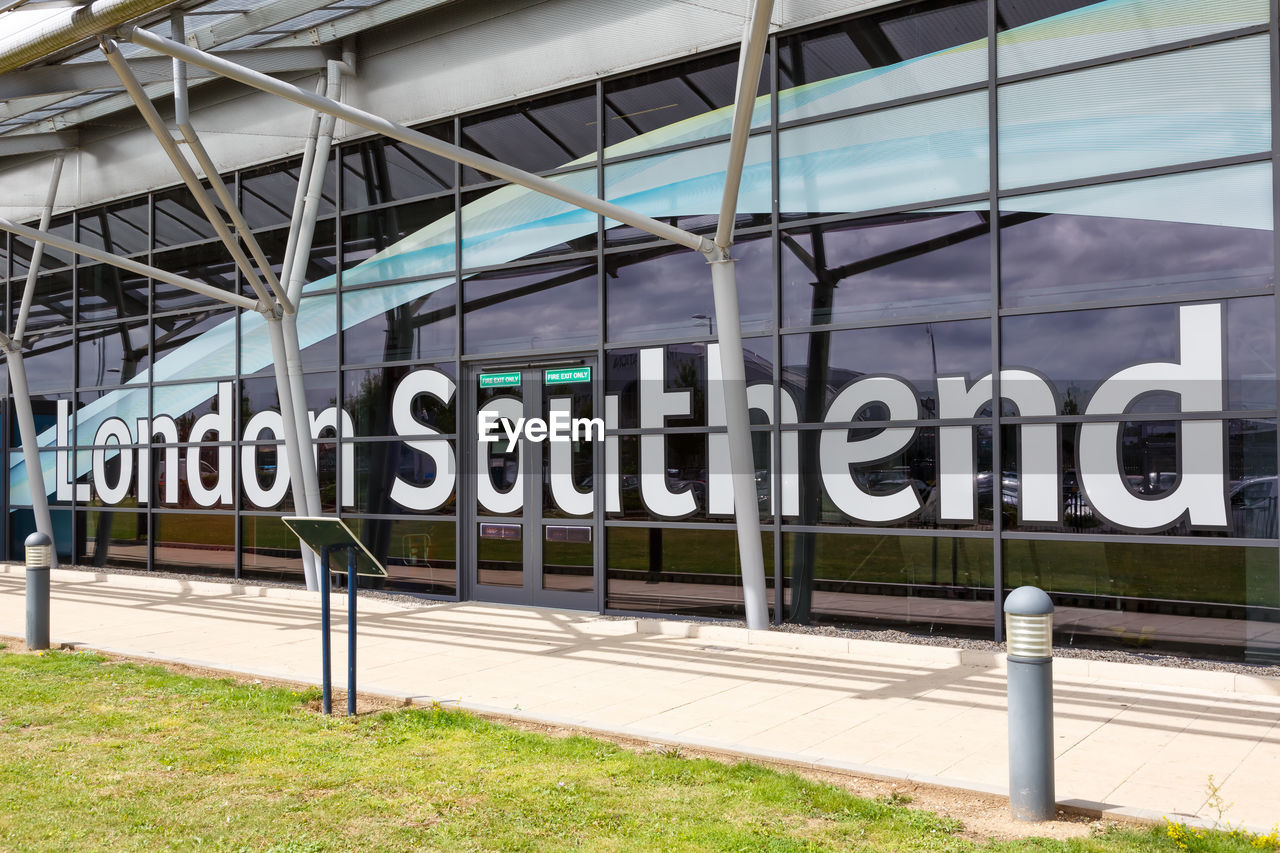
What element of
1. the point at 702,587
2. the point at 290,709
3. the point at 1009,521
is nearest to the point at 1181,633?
the point at 1009,521

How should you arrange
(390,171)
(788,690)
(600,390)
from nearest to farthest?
(788,690) < (600,390) < (390,171)

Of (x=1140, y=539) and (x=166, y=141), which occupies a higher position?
(x=166, y=141)

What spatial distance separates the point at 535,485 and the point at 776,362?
12.2 ft

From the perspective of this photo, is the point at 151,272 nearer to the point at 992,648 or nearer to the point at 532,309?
the point at 532,309

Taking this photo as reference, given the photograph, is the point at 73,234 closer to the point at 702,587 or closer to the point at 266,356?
the point at 266,356

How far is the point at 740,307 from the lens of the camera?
12.4 m

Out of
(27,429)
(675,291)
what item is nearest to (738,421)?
(675,291)

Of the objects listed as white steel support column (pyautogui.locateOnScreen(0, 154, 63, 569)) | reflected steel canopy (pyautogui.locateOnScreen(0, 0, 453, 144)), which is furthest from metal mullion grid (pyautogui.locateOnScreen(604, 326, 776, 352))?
white steel support column (pyautogui.locateOnScreen(0, 154, 63, 569))

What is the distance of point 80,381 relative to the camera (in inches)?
781

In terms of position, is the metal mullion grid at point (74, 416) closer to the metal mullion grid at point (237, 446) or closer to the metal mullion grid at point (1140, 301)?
the metal mullion grid at point (237, 446)

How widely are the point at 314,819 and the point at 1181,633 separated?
765cm

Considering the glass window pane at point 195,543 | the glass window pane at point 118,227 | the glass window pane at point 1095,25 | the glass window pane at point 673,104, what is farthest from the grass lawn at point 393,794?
the glass window pane at point 118,227

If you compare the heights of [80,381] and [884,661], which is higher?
[80,381]

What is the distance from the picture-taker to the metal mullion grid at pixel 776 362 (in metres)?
11.9
